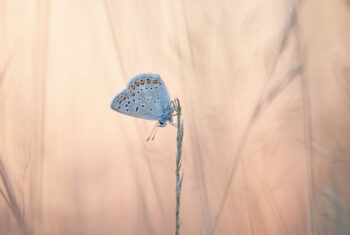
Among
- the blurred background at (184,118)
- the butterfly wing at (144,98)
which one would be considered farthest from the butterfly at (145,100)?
the blurred background at (184,118)

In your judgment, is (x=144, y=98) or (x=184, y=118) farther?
(x=184, y=118)

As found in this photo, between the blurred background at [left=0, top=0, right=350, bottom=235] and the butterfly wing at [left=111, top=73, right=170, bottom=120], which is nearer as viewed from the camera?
the butterfly wing at [left=111, top=73, right=170, bottom=120]

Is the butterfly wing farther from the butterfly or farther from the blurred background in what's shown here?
the blurred background

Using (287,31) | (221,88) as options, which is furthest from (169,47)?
(287,31)

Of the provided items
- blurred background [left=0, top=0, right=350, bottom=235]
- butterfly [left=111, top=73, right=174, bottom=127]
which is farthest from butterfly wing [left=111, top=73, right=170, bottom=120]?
blurred background [left=0, top=0, right=350, bottom=235]

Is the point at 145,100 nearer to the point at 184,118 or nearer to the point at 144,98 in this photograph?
the point at 144,98

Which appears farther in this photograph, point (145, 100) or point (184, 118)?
point (184, 118)

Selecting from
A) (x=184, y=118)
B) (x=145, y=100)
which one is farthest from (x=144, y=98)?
(x=184, y=118)
